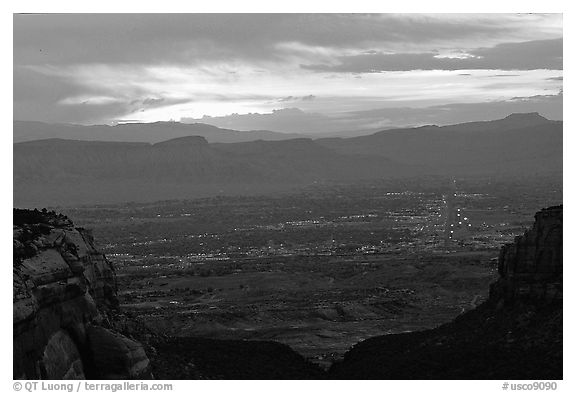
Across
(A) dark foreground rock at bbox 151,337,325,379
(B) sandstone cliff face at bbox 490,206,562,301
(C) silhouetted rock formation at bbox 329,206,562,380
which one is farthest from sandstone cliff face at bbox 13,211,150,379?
(B) sandstone cliff face at bbox 490,206,562,301

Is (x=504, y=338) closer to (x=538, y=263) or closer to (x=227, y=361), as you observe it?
(x=538, y=263)

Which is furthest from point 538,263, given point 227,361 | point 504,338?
point 227,361

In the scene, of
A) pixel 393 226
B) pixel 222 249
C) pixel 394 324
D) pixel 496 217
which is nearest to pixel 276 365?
pixel 394 324

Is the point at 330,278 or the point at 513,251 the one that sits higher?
the point at 513,251

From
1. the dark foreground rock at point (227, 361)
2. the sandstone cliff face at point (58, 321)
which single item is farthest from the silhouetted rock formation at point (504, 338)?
the sandstone cliff face at point (58, 321)

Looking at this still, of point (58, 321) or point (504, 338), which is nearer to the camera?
point (58, 321)
